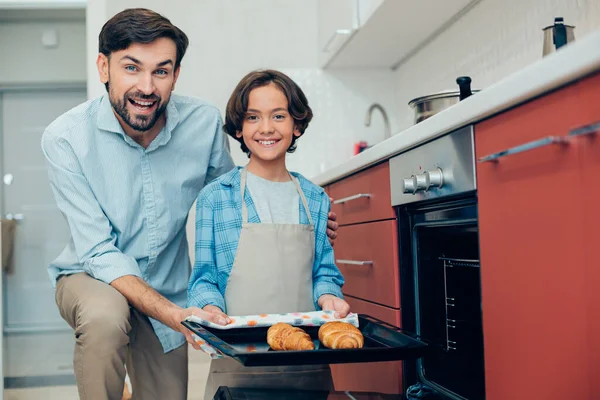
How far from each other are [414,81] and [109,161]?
71.3 inches

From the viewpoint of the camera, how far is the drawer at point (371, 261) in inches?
73.8

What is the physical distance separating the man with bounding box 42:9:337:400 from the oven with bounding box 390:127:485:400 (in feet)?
1.94

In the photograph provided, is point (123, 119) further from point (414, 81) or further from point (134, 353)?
point (414, 81)

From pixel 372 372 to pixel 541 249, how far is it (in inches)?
42.8

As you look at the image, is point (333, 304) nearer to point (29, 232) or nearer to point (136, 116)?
point (136, 116)

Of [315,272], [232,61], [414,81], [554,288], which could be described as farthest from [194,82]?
[554,288]

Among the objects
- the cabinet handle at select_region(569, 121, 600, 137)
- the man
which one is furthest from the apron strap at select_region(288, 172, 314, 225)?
the cabinet handle at select_region(569, 121, 600, 137)

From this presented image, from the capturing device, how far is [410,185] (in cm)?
164

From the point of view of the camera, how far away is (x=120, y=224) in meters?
1.86

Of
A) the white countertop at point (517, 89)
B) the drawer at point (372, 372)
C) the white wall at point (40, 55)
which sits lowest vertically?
the drawer at point (372, 372)

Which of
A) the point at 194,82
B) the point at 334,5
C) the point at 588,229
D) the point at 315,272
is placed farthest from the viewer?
the point at 194,82

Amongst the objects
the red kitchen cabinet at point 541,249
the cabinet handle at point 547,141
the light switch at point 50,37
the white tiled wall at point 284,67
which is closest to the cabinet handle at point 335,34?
the white tiled wall at point 284,67

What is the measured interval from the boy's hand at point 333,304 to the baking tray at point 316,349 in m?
0.07

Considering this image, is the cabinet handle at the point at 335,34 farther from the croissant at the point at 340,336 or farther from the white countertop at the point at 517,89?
the croissant at the point at 340,336
